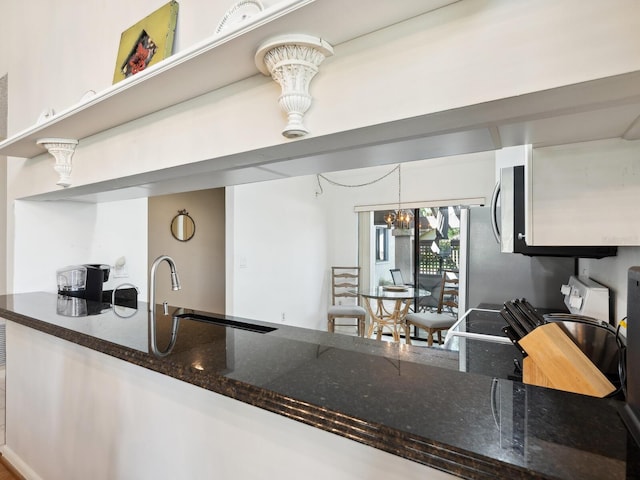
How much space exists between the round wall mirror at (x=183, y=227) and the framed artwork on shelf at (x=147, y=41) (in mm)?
3349

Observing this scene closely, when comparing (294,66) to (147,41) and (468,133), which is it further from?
(147,41)

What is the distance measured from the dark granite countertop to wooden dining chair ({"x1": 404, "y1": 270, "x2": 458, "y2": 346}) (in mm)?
3157

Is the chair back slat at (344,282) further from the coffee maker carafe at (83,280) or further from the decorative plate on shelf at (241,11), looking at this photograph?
the decorative plate on shelf at (241,11)

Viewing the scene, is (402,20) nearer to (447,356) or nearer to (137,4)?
(447,356)

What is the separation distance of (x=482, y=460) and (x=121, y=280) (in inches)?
106

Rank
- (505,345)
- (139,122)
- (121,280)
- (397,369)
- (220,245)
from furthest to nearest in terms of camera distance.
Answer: (220,245), (121,280), (505,345), (139,122), (397,369)

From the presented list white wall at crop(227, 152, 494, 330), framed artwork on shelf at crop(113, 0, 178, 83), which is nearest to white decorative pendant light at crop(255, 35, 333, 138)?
framed artwork on shelf at crop(113, 0, 178, 83)

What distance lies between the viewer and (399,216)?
488 cm

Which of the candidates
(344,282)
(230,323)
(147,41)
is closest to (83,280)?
(230,323)

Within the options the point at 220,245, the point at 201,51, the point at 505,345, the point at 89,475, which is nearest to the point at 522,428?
the point at 201,51

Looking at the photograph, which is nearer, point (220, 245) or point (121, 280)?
point (121, 280)

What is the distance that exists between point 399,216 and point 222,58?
4180 mm

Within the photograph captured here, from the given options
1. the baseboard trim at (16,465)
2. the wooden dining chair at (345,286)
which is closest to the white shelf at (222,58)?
the baseboard trim at (16,465)

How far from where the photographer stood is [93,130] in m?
1.59
